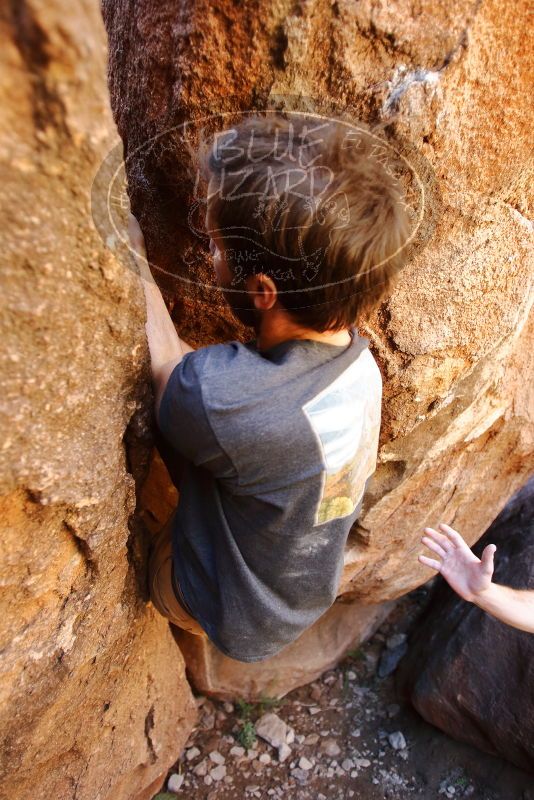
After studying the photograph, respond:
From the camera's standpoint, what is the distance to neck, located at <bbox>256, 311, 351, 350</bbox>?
1.02m

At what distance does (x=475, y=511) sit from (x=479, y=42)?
61.2 inches

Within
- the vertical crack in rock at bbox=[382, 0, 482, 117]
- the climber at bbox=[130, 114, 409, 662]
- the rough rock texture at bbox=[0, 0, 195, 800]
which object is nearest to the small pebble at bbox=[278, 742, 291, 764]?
the rough rock texture at bbox=[0, 0, 195, 800]

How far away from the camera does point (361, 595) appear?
7.33 feet

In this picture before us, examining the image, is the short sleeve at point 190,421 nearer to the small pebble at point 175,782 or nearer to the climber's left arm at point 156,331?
the climber's left arm at point 156,331

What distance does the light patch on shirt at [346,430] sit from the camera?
99 centimetres

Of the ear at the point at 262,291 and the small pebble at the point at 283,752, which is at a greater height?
the ear at the point at 262,291

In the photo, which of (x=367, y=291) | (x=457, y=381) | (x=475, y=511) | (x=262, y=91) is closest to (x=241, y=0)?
(x=262, y=91)

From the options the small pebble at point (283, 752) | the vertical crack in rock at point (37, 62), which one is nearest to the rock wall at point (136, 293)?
the vertical crack in rock at point (37, 62)

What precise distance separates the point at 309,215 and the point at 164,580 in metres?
0.89

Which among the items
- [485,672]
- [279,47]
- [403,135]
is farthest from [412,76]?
[485,672]

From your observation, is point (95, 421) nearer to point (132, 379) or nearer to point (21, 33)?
point (132, 379)

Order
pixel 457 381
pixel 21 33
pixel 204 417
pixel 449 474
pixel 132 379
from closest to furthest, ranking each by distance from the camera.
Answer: pixel 21 33, pixel 204 417, pixel 132 379, pixel 457 381, pixel 449 474

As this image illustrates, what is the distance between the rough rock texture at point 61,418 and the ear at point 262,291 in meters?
0.19

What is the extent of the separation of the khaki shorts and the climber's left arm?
431 mm
